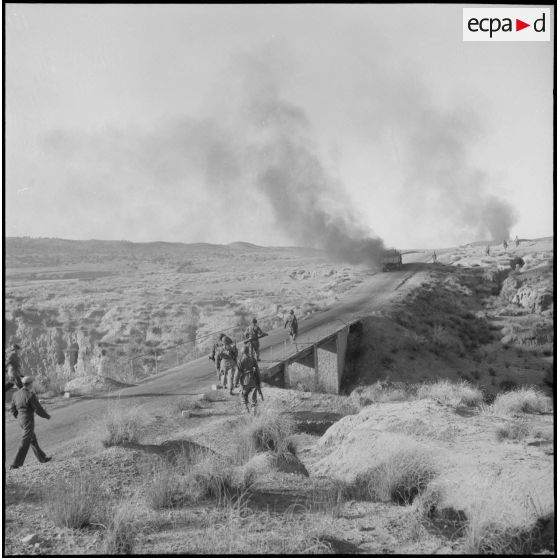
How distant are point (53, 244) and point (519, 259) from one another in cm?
8856

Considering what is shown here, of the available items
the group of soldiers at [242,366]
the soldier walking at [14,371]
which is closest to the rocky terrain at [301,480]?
the group of soldiers at [242,366]

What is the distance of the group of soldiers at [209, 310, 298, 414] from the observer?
13474 millimetres

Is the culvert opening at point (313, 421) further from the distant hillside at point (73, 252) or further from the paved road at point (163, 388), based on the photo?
the distant hillside at point (73, 252)

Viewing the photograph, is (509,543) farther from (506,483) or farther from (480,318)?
(480,318)

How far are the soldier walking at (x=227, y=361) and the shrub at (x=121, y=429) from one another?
4640mm

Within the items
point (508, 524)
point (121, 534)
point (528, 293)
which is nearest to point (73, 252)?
point (528, 293)

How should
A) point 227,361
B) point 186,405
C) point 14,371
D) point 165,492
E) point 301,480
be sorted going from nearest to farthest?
1. point 165,492
2. point 301,480
3. point 14,371
4. point 186,405
5. point 227,361

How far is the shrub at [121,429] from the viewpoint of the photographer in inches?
404

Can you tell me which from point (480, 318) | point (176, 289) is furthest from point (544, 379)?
point (176, 289)

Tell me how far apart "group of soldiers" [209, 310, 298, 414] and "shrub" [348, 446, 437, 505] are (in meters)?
5.36

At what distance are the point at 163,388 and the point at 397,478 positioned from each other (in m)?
11.3

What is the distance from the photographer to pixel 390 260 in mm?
55531

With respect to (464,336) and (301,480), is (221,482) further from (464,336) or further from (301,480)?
(464,336)

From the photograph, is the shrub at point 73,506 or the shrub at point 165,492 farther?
the shrub at point 165,492
